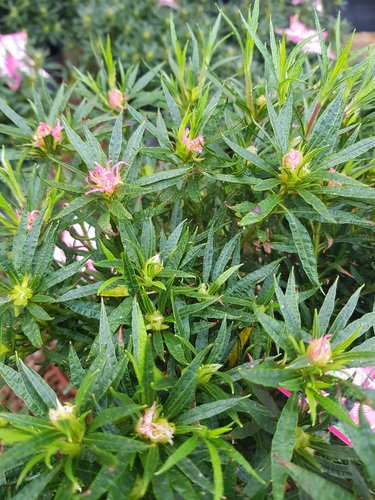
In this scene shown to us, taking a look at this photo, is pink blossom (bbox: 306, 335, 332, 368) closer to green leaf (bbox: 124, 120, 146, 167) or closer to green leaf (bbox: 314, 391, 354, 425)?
green leaf (bbox: 314, 391, 354, 425)

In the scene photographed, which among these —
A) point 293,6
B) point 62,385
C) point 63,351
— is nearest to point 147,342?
point 63,351

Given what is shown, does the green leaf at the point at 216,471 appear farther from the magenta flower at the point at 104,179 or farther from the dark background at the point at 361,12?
the dark background at the point at 361,12

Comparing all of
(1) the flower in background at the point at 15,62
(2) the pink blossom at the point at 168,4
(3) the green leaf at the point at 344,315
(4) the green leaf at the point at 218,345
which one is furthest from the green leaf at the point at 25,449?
(2) the pink blossom at the point at 168,4

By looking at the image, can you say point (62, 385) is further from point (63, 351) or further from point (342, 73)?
point (342, 73)

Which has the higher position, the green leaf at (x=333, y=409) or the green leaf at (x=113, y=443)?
the green leaf at (x=333, y=409)

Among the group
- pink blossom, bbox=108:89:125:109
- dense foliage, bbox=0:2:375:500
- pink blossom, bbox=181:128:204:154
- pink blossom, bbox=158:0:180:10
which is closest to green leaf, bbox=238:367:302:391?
dense foliage, bbox=0:2:375:500
